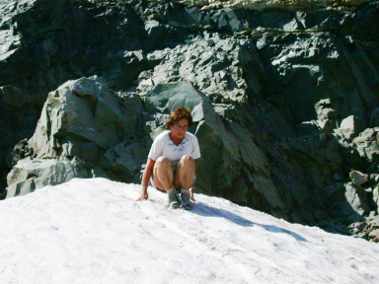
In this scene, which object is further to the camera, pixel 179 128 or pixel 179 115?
pixel 179 128

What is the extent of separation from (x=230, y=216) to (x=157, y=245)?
254 cm

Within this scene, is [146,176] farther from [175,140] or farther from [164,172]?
[175,140]

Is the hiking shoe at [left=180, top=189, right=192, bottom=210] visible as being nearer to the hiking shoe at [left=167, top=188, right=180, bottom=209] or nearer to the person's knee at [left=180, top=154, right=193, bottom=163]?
the hiking shoe at [left=167, top=188, right=180, bottom=209]

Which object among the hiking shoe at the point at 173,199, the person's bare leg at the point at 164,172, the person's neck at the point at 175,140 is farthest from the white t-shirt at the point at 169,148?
the hiking shoe at the point at 173,199

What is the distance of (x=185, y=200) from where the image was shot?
10602 mm

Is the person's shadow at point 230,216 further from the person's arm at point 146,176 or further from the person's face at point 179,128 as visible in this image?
the person's face at point 179,128

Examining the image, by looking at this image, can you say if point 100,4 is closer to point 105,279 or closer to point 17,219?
point 17,219

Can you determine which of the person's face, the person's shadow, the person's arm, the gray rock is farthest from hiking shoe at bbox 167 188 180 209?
the gray rock

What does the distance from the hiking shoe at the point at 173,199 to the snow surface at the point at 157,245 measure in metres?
0.14

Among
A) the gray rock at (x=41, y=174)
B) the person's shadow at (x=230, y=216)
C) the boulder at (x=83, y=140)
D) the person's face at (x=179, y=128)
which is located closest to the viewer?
the person's shadow at (x=230, y=216)

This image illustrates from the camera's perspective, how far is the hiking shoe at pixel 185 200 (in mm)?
10547

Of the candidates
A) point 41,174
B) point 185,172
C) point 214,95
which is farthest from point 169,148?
point 214,95

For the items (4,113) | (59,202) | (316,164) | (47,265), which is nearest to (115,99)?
(4,113)

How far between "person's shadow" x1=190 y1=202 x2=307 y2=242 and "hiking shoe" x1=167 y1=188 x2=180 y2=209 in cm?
30
